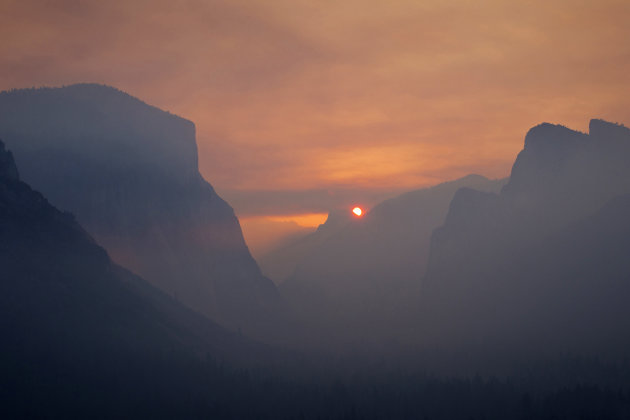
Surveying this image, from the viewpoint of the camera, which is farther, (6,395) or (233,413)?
(233,413)

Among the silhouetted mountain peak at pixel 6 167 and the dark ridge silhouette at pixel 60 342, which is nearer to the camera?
the dark ridge silhouette at pixel 60 342

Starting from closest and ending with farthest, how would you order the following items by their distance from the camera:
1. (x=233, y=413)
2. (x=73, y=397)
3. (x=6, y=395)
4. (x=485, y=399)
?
1. (x=6, y=395)
2. (x=73, y=397)
3. (x=233, y=413)
4. (x=485, y=399)

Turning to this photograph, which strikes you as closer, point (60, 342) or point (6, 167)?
point (60, 342)

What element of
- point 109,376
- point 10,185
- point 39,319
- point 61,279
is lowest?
point 109,376

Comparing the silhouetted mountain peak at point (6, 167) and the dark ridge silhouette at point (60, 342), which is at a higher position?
the silhouetted mountain peak at point (6, 167)

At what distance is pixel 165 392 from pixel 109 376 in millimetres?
15027

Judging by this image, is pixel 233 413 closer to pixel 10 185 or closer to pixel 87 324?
pixel 87 324

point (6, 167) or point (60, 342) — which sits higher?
point (6, 167)

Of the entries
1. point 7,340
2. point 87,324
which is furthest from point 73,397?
point 87,324

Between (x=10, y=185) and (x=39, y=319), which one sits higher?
(x=10, y=185)

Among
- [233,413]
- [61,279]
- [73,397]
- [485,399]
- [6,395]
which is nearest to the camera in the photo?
[6,395]

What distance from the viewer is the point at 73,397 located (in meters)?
149

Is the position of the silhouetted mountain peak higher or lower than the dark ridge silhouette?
higher

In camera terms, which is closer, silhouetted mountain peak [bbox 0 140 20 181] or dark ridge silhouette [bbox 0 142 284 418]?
dark ridge silhouette [bbox 0 142 284 418]
